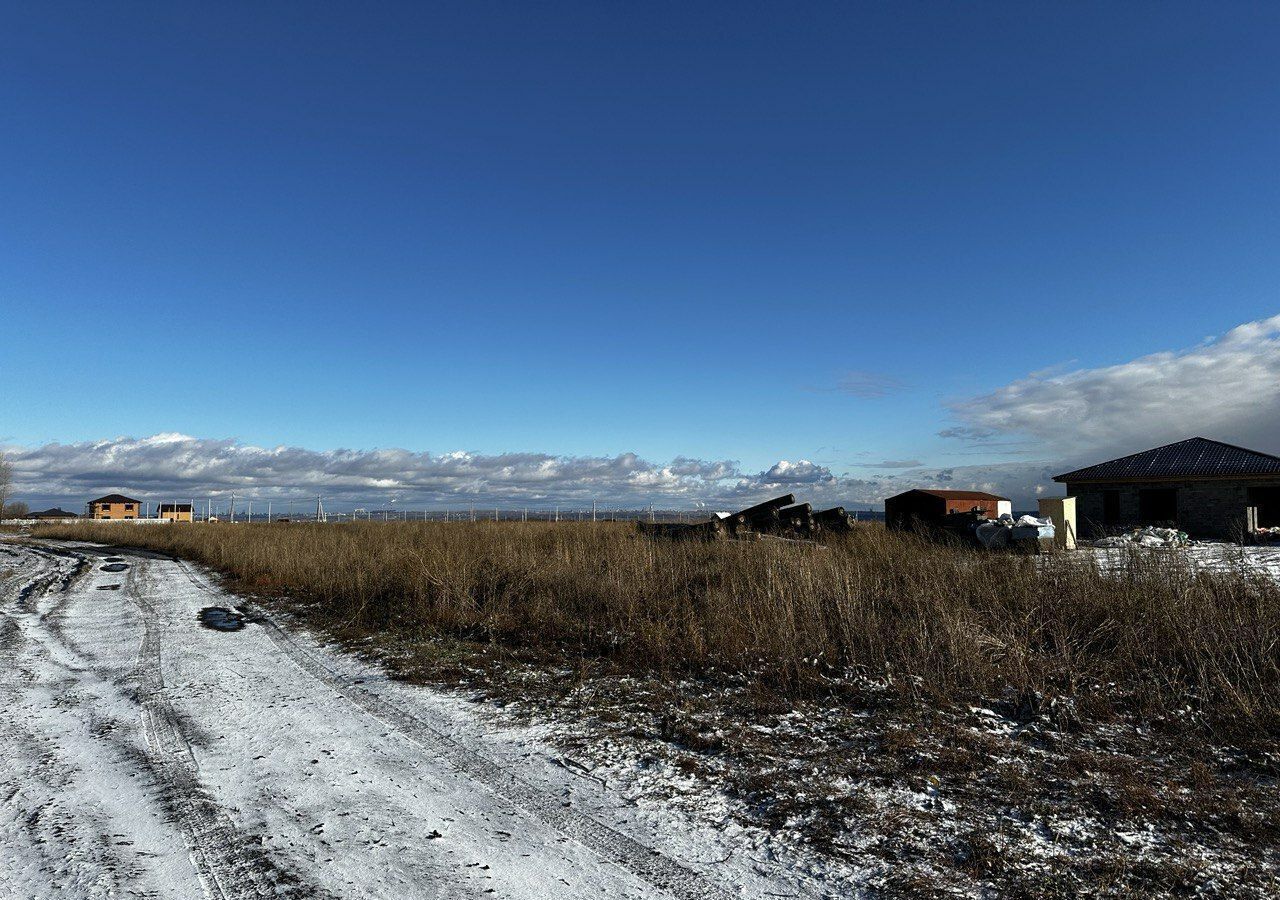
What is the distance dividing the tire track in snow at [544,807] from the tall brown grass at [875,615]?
222 centimetres

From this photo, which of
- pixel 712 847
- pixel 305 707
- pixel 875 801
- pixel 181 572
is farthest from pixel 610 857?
pixel 181 572

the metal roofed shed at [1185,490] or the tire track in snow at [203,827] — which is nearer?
the tire track in snow at [203,827]

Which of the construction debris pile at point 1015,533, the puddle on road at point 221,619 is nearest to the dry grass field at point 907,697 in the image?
the puddle on road at point 221,619

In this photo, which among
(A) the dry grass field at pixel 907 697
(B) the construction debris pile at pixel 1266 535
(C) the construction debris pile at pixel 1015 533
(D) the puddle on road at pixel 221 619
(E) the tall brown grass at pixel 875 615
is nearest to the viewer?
(A) the dry grass field at pixel 907 697

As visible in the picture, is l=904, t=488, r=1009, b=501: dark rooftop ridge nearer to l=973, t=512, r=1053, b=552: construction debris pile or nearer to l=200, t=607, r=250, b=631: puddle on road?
l=973, t=512, r=1053, b=552: construction debris pile

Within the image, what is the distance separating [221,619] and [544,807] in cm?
827

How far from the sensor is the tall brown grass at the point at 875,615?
565 cm

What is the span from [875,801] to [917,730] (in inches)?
47.1

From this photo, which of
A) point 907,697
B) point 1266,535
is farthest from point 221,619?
point 1266,535

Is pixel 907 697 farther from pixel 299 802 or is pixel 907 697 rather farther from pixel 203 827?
pixel 203 827

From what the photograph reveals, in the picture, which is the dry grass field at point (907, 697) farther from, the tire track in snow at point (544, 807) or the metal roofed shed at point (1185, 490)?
the metal roofed shed at point (1185, 490)

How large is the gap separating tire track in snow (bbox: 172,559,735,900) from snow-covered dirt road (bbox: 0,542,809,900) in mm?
13

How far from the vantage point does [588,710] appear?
17.6ft

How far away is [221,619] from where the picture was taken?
32.1 ft
